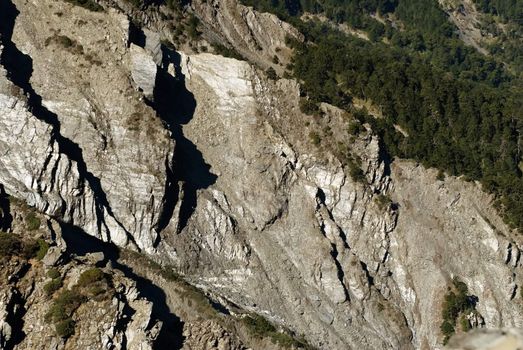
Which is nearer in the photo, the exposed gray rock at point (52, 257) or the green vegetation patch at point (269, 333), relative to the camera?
the exposed gray rock at point (52, 257)

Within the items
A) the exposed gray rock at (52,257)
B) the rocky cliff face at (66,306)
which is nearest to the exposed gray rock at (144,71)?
the rocky cliff face at (66,306)

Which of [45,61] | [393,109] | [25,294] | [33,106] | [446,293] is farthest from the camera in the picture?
[393,109]

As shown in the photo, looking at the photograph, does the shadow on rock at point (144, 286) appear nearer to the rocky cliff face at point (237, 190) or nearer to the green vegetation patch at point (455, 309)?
the rocky cliff face at point (237, 190)

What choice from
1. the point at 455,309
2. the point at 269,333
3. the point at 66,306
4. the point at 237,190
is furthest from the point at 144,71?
the point at 455,309

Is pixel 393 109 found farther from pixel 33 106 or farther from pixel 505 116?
pixel 33 106

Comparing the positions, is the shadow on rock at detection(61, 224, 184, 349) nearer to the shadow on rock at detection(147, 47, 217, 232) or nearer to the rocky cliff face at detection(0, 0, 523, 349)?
the rocky cliff face at detection(0, 0, 523, 349)

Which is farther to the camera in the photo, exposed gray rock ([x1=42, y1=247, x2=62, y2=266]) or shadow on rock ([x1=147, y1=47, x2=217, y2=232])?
shadow on rock ([x1=147, y1=47, x2=217, y2=232])

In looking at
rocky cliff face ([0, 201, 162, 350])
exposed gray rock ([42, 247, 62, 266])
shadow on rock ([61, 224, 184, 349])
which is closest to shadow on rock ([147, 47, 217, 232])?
shadow on rock ([61, 224, 184, 349])

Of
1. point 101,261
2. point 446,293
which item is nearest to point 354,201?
point 446,293
